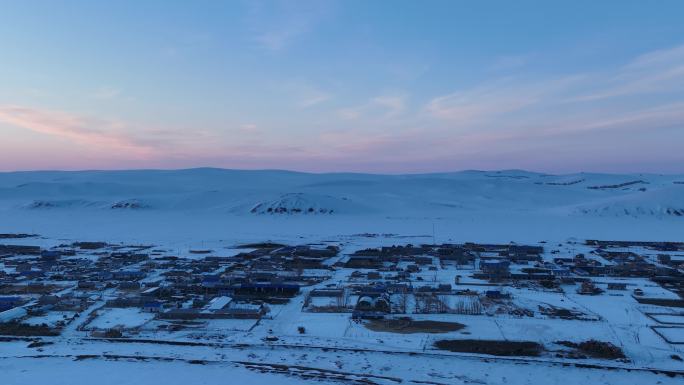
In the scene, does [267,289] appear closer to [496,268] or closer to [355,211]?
[496,268]

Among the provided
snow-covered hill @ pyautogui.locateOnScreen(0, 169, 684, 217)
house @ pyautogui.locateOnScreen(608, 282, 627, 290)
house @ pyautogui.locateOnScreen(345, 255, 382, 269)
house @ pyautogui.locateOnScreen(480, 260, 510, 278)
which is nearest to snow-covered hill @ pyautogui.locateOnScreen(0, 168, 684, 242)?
snow-covered hill @ pyautogui.locateOnScreen(0, 169, 684, 217)

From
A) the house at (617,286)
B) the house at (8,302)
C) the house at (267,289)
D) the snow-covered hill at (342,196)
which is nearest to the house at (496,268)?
the house at (617,286)

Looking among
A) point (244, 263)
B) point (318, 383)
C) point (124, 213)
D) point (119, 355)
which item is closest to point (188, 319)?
point (119, 355)

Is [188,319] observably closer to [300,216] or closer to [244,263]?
[244,263]

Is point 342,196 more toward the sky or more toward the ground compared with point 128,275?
more toward the sky

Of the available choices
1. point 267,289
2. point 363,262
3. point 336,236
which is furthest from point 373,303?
point 336,236

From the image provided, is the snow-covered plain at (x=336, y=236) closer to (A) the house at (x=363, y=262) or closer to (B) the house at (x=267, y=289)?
(B) the house at (x=267, y=289)
